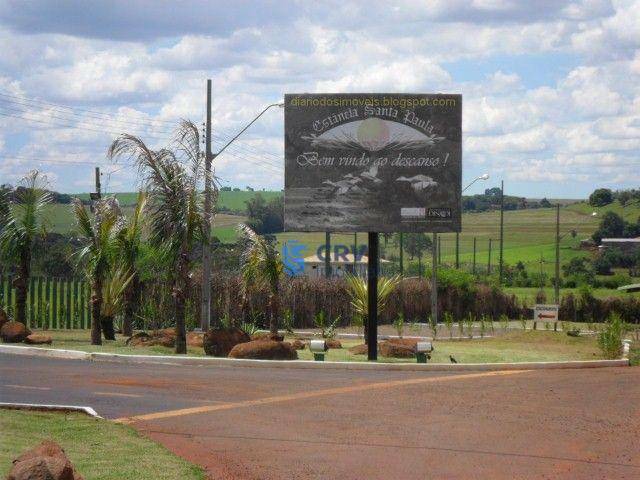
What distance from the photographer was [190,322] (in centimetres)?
3284

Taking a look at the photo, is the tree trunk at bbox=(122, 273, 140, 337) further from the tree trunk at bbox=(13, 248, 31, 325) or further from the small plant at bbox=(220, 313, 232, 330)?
the small plant at bbox=(220, 313, 232, 330)

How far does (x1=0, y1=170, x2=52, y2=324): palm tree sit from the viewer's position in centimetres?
2550

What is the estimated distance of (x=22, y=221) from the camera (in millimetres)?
25609

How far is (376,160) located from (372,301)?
Answer: 319 cm

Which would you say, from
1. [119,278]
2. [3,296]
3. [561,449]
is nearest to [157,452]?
[561,449]

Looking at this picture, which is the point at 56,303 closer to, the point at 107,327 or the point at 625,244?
the point at 107,327

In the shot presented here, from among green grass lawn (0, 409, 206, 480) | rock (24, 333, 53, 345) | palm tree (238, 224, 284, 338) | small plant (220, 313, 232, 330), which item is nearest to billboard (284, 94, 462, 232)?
palm tree (238, 224, 284, 338)

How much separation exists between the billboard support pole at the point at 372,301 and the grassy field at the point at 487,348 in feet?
1.47

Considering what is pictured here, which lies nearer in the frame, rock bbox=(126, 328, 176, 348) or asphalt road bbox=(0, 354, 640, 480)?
asphalt road bbox=(0, 354, 640, 480)

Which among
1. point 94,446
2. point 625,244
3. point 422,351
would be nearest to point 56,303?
point 422,351

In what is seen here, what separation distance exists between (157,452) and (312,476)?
178cm

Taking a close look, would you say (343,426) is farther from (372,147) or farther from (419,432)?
(372,147)

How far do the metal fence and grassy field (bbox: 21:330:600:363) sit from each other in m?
1.34

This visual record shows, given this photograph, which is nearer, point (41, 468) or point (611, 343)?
point (41, 468)
